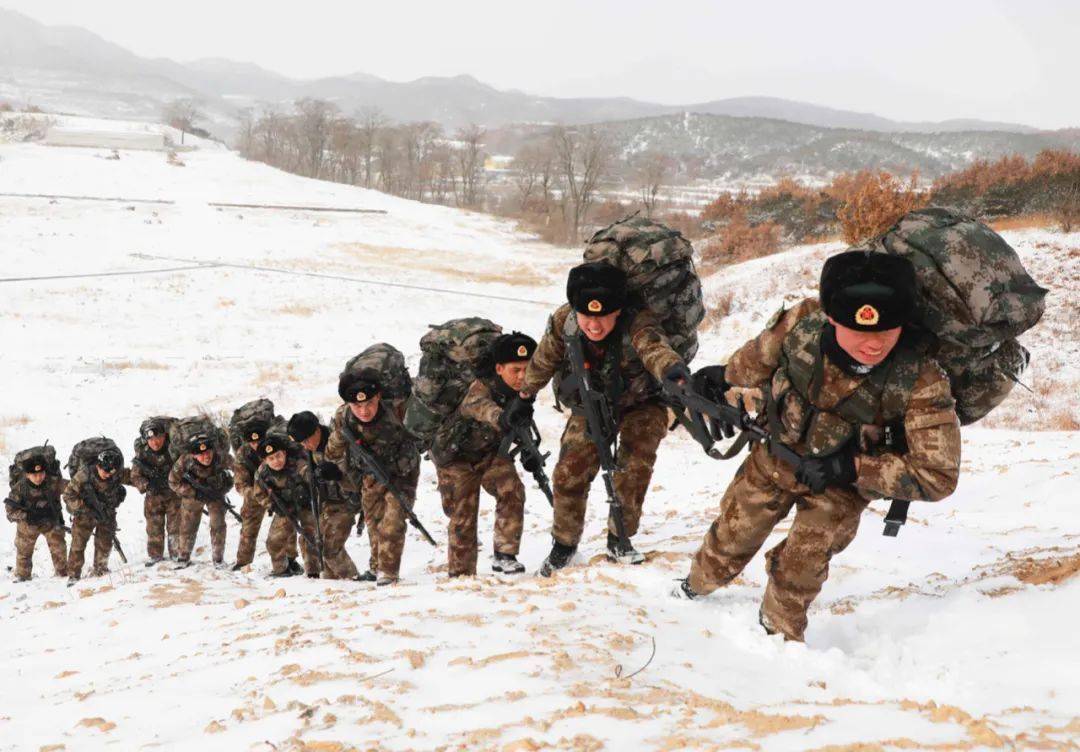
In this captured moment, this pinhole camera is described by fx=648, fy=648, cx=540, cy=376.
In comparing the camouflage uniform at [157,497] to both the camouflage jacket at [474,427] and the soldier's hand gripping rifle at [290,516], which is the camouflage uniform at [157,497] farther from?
the camouflage jacket at [474,427]

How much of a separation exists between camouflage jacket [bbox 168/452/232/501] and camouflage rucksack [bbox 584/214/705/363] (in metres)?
5.95

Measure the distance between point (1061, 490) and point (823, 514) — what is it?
3.42 m

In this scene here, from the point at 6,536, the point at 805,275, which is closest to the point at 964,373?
the point at 6,536

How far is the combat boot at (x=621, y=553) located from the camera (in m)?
4.18

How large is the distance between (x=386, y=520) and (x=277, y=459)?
1631 mm

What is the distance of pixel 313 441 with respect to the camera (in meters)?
5.98

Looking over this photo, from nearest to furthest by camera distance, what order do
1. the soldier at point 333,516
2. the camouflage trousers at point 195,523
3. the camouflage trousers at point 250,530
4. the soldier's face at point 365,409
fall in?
the soldier's face at point 365,409
the soldier at point 333,516
the camouflage trousers at point 250,530
the camouflage trousers at point 195,523

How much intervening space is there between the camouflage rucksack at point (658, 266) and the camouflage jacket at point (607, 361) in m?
0.13

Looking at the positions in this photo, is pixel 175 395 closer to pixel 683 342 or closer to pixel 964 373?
pixel 683 342

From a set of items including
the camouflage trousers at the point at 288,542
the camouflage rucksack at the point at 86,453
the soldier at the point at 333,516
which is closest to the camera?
the soldier at the point at 333,516

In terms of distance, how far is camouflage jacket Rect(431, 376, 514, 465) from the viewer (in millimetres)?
4426

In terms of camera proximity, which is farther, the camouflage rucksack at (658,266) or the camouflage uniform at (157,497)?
the camouflage uniform at (157,497)

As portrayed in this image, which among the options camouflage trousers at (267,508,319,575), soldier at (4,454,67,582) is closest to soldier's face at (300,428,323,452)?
camouflage trousers at (267,508,319,575)

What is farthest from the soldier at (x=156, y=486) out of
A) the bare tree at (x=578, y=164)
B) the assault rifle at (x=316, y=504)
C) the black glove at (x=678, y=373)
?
the bare tree at (x=578, y=164)
